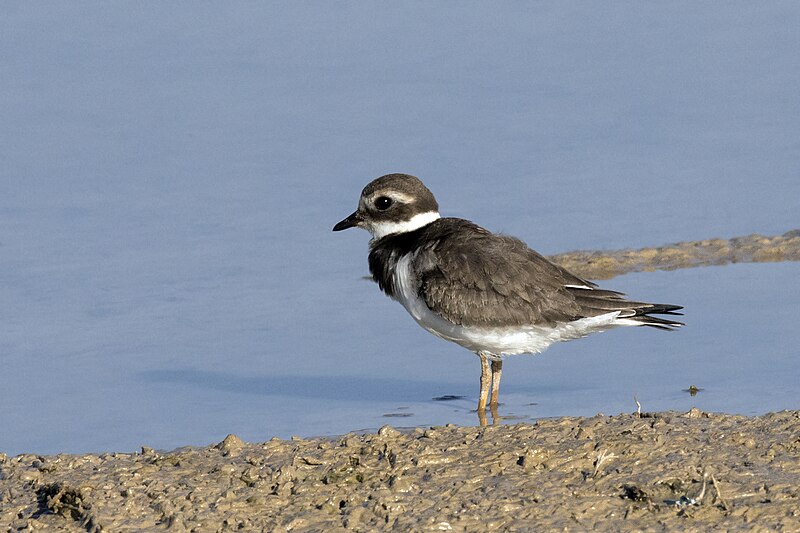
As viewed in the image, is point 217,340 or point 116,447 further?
point 217,340

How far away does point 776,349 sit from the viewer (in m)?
8.66

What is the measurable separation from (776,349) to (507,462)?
3267 mm

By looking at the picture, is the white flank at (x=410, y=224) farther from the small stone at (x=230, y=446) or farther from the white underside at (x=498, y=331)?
the small stone at (x=230, y=446)

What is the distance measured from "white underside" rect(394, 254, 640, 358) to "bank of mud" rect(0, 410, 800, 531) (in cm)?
157

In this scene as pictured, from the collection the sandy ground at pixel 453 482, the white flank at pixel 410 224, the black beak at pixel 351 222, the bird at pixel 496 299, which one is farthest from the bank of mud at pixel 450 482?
the black beak at pixel 351 222

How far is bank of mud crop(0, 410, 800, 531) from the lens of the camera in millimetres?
5469

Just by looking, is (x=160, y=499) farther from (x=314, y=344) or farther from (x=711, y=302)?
(x=711, y=302)

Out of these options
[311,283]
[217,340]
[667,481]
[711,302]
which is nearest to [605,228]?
[711,302]

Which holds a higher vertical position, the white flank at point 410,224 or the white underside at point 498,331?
the white flank at point 410,224

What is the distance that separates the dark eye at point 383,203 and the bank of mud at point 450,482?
2657mm

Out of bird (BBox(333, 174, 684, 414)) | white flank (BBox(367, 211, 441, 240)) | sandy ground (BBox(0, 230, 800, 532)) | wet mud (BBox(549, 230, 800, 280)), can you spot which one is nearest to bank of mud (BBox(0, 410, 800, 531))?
sandy ground (BBox(0, 230, 800, 532))

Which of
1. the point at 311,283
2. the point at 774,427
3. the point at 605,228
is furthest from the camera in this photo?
the point at 605,228

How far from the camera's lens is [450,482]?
5.84m

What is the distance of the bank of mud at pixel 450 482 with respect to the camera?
17.9 feet
